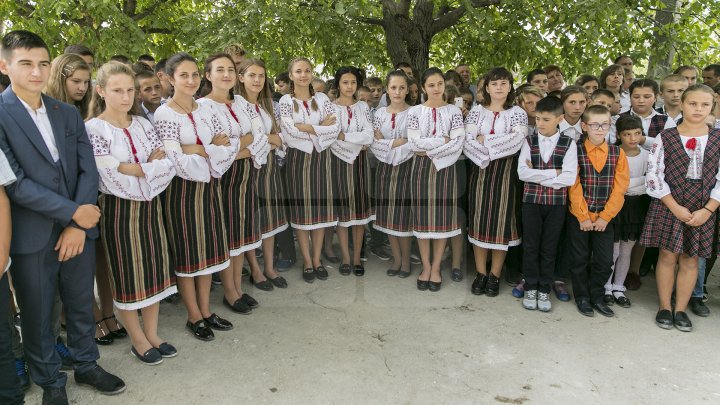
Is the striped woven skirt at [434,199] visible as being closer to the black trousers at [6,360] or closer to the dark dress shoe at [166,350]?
the dark dress shoe at [166,350]

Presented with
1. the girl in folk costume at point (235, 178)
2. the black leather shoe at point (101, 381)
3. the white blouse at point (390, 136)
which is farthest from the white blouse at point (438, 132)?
Answer: the black leather shoe at point (101, 381)

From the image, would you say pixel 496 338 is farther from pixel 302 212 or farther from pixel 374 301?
pixel 302 212

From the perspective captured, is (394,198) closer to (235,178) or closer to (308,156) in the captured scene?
(308,156)

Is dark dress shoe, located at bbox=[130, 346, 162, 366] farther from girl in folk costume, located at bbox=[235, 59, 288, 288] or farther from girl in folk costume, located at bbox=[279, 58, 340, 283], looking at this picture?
girl in folk costume, located at bbox=[279, 58, 340, 283]

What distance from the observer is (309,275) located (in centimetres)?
435

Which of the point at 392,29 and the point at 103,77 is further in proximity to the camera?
the point at 392,29

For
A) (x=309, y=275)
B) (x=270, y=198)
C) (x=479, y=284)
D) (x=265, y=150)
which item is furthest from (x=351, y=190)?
(x=479, y=284)

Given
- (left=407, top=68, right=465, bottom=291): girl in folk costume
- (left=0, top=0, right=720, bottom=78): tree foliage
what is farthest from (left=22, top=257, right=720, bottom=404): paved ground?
(left=0, top=0, right=720, bottom=78): tree foliage

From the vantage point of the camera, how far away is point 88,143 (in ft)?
8.66

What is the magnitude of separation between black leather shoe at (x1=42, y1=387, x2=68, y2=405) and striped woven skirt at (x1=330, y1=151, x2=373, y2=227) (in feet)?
7.77

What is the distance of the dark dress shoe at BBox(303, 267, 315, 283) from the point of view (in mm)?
4324

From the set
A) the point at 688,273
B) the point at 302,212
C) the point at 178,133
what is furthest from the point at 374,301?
the point at 688,273

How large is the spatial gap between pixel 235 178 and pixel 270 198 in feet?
1.96

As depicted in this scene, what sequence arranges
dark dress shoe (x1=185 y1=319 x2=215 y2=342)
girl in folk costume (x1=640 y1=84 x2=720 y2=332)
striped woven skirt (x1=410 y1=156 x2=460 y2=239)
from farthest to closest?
striped woven skirt (x1=410 y1=156 x2=460 y2=239), girl in folk costume (x1=640 y1=84 x2=720 y2=332), dark dress shoe (x1=185 y1=319 x2=215 y2=342)
